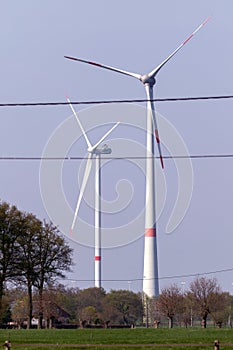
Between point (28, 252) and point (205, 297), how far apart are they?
2224cm

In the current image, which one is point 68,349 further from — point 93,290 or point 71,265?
point 93,290

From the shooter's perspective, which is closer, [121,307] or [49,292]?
[49,292]

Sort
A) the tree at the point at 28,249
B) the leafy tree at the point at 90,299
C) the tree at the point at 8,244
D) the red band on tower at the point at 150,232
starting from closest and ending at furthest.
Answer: the tree at the point at 8,244 < the tree at the point at 28,249 < the red band on tower at the point at 150,232 < the leafy tree at the point at 90,299

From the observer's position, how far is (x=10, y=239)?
69.8 m

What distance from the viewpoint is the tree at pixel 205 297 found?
83.1m

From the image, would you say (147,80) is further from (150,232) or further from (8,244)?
(8,244)

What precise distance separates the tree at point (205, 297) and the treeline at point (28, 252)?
56.1 ft

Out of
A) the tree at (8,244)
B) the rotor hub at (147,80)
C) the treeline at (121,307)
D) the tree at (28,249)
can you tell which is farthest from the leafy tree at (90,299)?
the tree at (8,244)

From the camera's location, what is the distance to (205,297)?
84.6m

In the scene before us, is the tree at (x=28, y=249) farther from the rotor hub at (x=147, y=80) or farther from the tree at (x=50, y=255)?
the rotor hub at (x=147, y=80)

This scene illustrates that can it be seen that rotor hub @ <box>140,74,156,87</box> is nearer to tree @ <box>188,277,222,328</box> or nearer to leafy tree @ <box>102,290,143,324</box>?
tree @ <box>188,277,222,328</box>

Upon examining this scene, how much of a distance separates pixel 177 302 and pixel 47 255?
77.4 ft

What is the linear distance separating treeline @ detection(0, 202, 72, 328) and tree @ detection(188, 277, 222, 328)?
17093 mm

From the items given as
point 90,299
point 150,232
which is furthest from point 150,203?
point 90,299
